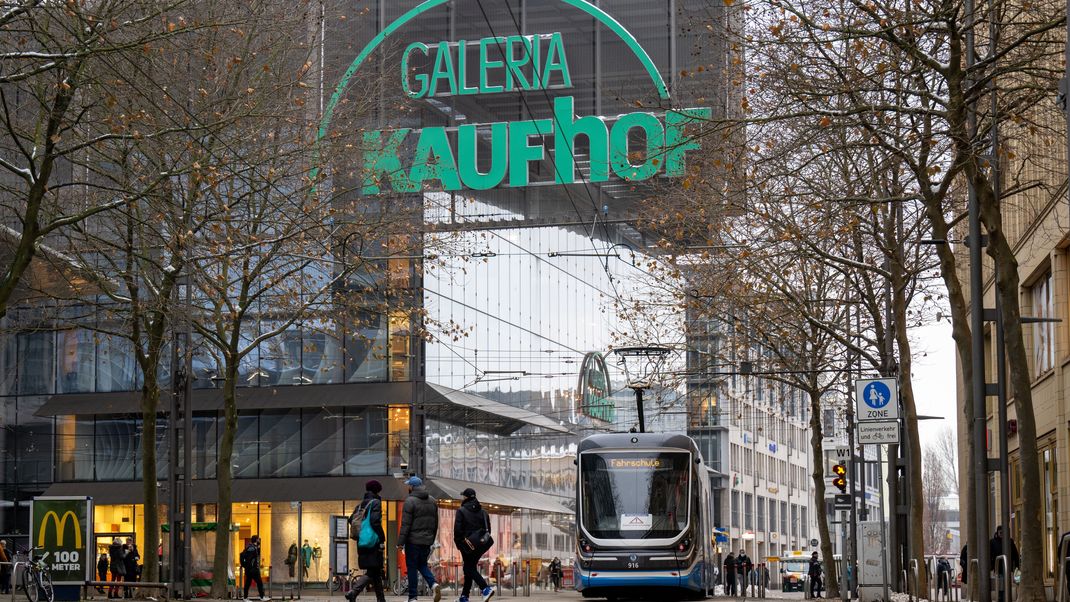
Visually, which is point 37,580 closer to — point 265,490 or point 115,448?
point 265,490

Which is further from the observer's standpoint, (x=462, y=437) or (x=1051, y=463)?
(x=462, y=437)

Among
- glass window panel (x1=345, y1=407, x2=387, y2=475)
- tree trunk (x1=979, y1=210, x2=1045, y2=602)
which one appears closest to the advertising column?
tree trunk (x1=979, y1=210, x2=1045, y2=602)

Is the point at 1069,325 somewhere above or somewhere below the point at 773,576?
above

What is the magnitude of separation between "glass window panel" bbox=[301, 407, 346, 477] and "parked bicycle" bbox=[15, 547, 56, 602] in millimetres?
21208

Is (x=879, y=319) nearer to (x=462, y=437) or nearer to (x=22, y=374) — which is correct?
(x=462, y=437)

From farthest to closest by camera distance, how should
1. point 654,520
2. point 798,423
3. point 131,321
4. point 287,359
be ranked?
point 798,423 < point 287,359 < point 131,321 < point 654,520

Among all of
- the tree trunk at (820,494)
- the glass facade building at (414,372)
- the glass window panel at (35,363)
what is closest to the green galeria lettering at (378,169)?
the glass facade building at (414,372)

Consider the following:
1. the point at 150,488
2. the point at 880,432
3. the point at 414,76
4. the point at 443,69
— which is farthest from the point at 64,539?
the point at 414,76

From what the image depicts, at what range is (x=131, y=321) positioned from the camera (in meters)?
30.1

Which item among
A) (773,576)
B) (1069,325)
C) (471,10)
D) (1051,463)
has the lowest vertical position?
(773,576)

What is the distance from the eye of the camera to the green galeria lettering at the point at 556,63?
2014 inches

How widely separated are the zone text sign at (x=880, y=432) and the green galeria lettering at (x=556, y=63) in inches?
1221

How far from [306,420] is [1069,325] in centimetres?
2451

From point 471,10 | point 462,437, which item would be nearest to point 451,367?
point 462,437
